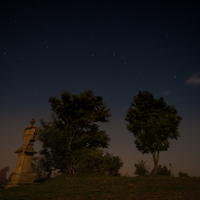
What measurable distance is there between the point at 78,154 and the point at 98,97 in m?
7.49

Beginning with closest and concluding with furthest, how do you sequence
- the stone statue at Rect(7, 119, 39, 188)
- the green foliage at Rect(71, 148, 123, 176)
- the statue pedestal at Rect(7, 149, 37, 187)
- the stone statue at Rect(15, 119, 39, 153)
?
the statue pedestal at Rect(7, 149, 37, 187)
the stone statue at Rect(7, 119, 39, 188)
the stone statue at Rect(15, 119, 39, 153)
the green foliage at Rect(71, 148, 123, 176)

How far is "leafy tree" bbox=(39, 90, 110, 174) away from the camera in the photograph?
19.5 meters

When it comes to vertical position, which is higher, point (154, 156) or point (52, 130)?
point (52, 130)

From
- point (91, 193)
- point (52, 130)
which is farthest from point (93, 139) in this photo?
point (91, 193)

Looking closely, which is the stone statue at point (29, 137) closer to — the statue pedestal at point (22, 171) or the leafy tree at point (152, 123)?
the statue pedestal at point (22, 171)

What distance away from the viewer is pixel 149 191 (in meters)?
8.52

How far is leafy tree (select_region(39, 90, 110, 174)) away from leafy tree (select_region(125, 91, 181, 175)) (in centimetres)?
424

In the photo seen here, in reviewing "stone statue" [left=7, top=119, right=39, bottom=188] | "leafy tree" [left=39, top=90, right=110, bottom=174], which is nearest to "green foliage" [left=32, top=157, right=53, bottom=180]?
"leafy tree" [left=39, top=90, right=110, bottom=174]

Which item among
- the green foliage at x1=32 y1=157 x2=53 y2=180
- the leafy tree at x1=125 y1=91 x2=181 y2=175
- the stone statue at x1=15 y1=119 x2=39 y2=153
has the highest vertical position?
the leafy tree at x1=125 y1=91 x2=181 y2=175

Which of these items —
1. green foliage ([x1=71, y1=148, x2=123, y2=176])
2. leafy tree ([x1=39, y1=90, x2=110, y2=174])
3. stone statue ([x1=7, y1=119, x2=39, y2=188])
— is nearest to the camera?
stone statue ([x1=7, y1=119, x2=39, y2=188])

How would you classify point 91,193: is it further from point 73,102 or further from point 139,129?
point 139,129

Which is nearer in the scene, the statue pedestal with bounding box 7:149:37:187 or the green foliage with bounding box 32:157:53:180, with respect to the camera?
the statue pedestal with bounding box 7:149:37:187

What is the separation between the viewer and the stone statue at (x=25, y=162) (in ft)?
41.7

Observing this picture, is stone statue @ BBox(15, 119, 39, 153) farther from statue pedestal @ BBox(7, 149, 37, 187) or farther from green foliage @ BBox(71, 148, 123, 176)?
green foliage @ BBox(71, 148, 123, 176)
